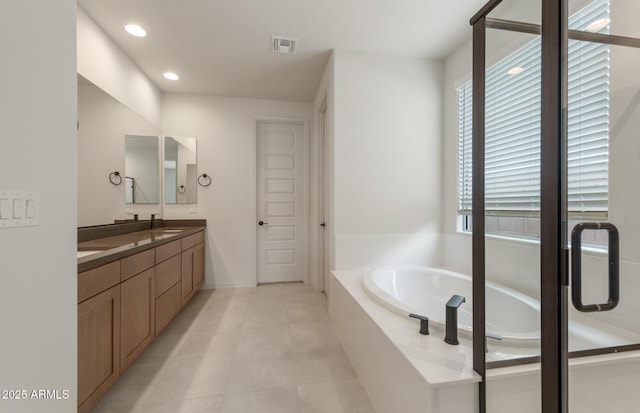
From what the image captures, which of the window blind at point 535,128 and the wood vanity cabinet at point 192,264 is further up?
the window blind at point 535,128

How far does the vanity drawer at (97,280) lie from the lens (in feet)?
3.79

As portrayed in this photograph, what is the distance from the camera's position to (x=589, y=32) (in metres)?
0.91

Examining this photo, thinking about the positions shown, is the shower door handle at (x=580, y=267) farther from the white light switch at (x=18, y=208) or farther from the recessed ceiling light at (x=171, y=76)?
the recessed ceiling light at (x=171, y=76)

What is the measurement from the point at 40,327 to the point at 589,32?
6.99ft

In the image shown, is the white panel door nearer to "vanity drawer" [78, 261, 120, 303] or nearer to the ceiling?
the ceiling

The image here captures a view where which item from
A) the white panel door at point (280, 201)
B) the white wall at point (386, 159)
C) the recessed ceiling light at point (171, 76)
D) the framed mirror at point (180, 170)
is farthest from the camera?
the white panel door at point (280, 201)

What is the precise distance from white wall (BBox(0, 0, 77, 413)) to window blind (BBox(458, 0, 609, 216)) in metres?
1.62

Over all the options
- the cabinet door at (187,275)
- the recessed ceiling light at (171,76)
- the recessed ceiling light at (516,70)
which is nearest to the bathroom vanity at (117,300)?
the cabinet door at (187,275)

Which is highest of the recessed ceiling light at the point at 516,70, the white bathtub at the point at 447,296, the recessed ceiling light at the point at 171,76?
the recessed ceiling light at the point at 171,76

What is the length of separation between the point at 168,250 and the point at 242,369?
115 cm

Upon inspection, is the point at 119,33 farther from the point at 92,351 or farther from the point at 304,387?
the point at 304,387

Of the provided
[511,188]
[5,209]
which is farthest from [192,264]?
[511,188]

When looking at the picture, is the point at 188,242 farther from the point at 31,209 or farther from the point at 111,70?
the point at 31,209

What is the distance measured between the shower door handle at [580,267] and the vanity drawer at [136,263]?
2.02 meters
